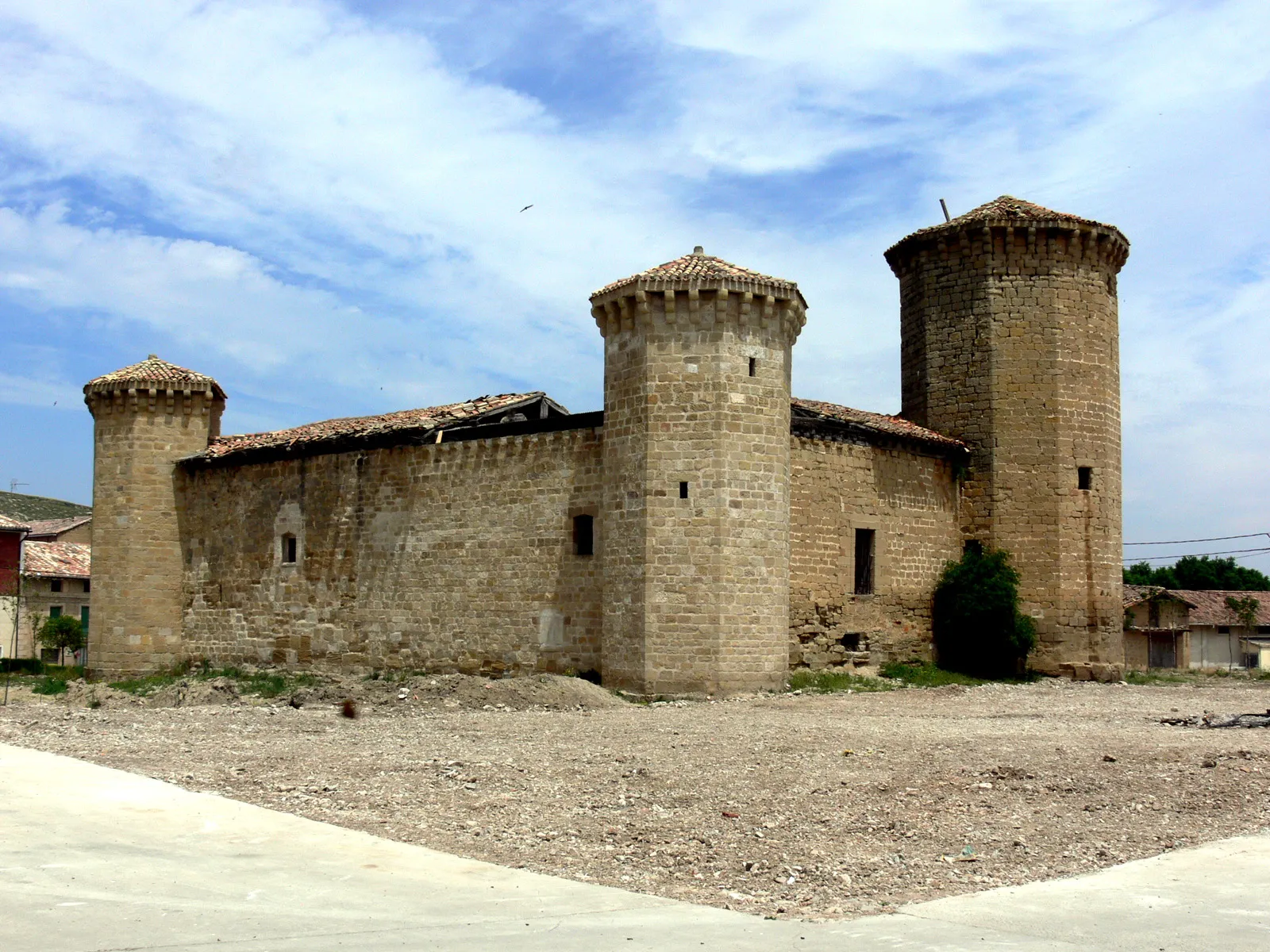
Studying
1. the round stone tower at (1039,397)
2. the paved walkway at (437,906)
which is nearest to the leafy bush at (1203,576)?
the round stone tower at (1039,397)

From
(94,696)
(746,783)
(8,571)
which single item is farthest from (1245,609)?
(8,571)

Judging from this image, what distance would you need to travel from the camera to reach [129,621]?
76.3 feet

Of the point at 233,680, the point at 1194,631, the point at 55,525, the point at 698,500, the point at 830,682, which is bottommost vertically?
the point at 233,680

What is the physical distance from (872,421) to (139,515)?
14.0 meters

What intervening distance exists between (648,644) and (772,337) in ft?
15.8

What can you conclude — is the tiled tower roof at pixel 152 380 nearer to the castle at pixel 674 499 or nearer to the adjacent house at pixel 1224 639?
the castle at pixel 674 499

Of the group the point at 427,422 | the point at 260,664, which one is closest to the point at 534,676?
the point at 427,422

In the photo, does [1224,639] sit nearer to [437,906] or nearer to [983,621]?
[983,621]

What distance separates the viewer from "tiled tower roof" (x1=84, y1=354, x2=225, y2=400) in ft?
76.0

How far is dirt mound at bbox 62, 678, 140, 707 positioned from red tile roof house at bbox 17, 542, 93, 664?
1508 centimetres

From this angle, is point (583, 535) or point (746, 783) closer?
point (746, 783)

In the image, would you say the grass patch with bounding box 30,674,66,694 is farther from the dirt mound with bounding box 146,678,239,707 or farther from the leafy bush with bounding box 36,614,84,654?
the leafy bush with bounding box 36,614,84,654

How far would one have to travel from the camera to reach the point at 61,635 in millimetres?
34188

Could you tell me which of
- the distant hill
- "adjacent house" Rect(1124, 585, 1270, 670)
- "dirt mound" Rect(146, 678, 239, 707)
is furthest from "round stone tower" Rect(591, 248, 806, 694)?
the distant hill
